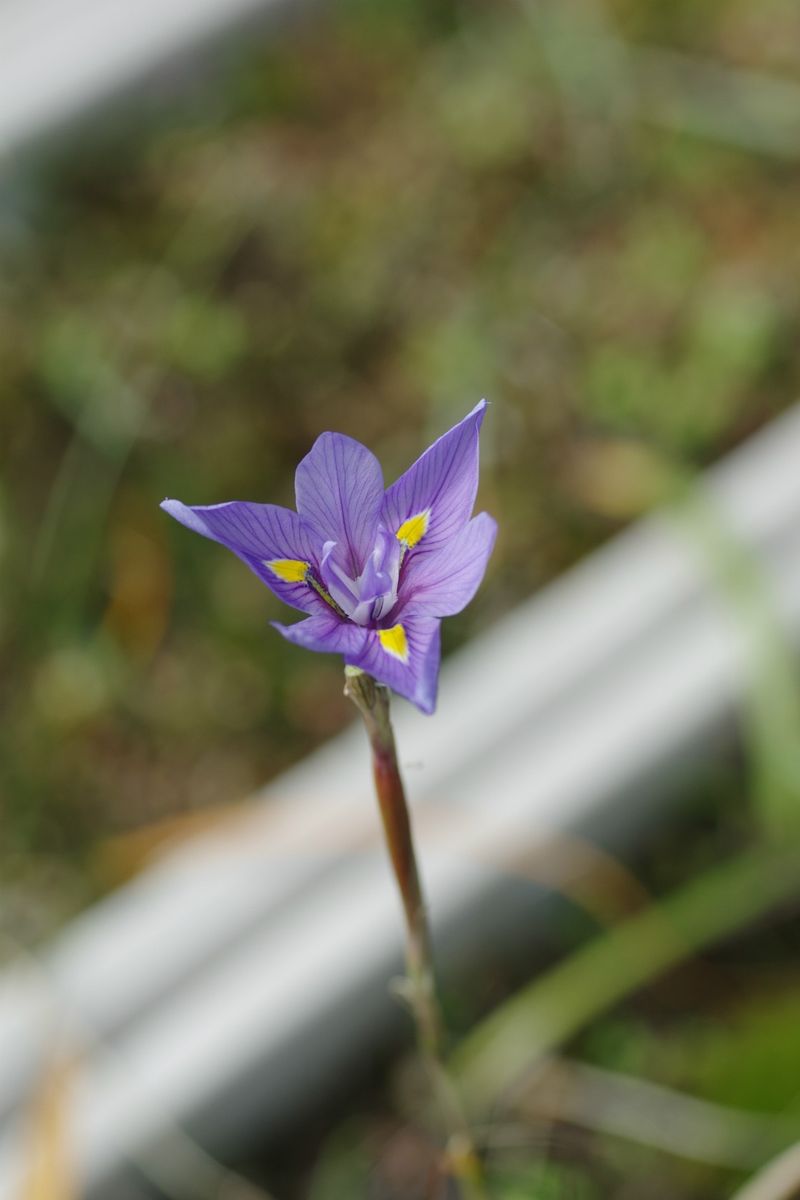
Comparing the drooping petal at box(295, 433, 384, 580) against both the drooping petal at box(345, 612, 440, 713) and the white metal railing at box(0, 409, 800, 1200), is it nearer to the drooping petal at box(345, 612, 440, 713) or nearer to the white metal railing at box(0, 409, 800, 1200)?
the drooping petal at box(345, 612, 440, 713)

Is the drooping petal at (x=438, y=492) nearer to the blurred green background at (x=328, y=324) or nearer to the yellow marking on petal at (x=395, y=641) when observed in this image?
the yellow marking on petal at (x=395, y=641)

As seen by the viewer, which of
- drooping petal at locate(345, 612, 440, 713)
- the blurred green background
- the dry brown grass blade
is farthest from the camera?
the blurred green background

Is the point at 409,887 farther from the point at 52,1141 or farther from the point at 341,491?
the point at 52,1141

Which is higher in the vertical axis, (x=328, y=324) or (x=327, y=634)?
(x=328, y=324)

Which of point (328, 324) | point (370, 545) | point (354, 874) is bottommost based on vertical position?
point (370, 545)

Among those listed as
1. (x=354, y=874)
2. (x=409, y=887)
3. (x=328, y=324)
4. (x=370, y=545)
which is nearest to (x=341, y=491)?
(x=370, y=545)

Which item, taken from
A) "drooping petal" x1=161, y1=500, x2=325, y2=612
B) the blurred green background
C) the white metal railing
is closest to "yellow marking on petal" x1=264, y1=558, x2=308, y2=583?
"drooping petal" x1=161, y1=500, x2=325, y2=612

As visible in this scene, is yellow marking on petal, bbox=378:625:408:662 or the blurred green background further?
the blurred green background

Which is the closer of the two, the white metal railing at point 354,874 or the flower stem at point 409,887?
the flower stem at point 409,887

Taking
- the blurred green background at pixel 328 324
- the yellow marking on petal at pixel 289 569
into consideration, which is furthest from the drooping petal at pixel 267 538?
the blurred green background at pixel 328 324
